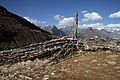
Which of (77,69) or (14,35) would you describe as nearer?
(77,69)

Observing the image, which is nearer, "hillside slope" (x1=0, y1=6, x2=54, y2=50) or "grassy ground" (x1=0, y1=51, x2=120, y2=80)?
"grassy ground" (x1=0, y1=51, x2=120, y2=80)

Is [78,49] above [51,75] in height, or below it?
above

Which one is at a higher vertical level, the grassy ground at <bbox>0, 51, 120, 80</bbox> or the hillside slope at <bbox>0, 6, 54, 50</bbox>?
the hillside slope at <bbox>0, 6, 54, 50</bbox>

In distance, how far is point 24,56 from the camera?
97.1 ft

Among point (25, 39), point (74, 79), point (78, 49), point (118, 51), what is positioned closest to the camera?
point (74, 79)

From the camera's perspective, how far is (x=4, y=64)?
29250mm

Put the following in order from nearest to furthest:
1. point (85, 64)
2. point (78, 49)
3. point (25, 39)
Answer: point (85, 64) < point (78, 49) < point (25, 39)

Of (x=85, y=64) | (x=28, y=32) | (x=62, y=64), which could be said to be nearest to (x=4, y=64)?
(x=62, y=64)

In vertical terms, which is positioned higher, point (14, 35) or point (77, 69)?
point (14, 35)

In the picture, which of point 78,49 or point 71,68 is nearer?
point 71,68

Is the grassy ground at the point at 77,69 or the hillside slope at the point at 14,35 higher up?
the hillside slope at the point at 14,35

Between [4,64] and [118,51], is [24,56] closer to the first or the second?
[4,64]

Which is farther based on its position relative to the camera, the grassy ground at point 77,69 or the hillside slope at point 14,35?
the hillside slope at point 14,35

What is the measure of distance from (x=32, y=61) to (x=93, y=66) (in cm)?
884
